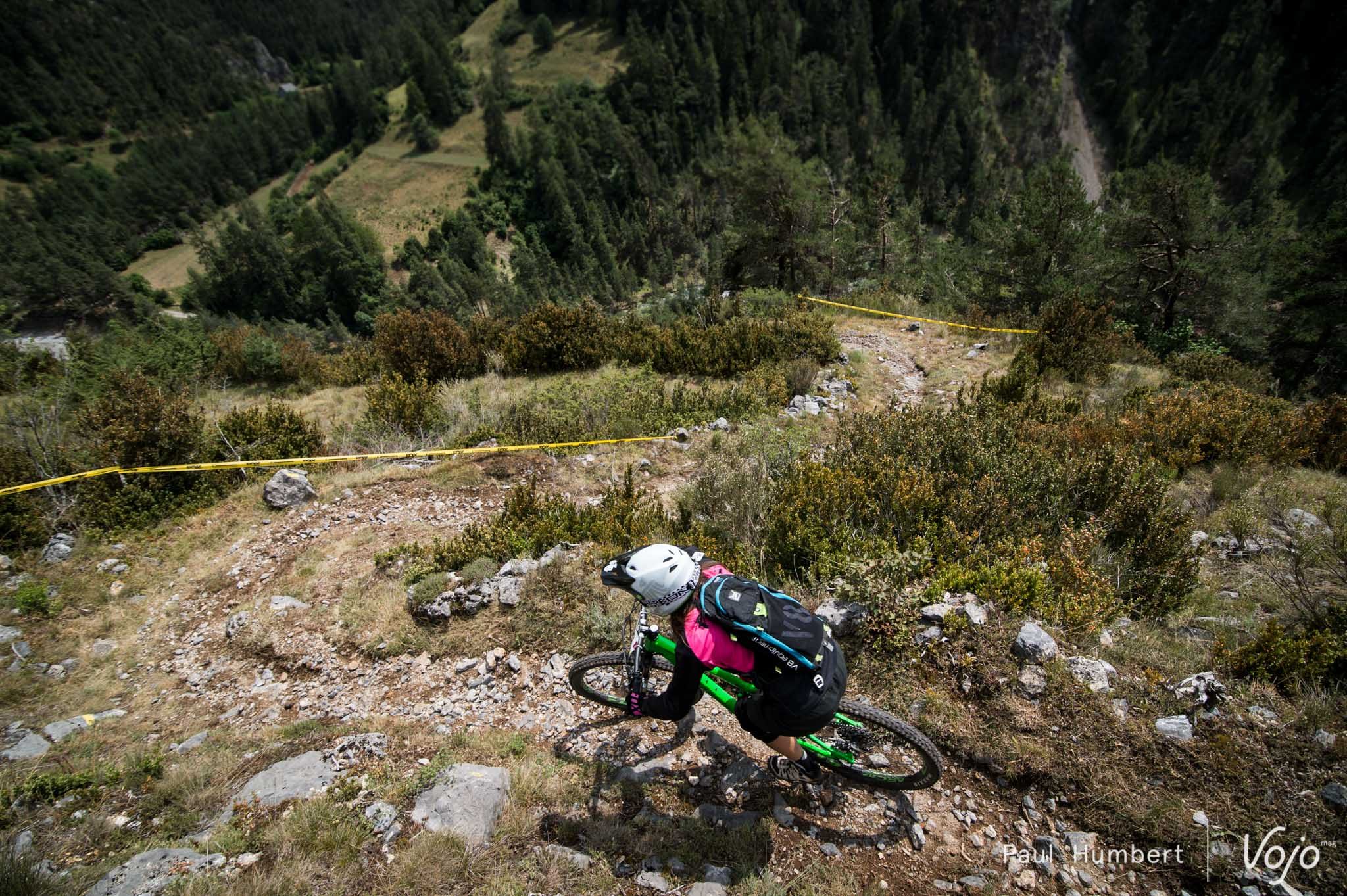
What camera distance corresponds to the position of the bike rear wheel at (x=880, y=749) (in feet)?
11.2

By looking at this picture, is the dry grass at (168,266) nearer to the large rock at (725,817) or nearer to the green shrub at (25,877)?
the green shrub at (25,877)

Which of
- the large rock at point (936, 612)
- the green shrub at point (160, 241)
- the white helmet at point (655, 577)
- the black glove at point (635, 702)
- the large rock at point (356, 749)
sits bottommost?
the green shrub at point (160, 241)

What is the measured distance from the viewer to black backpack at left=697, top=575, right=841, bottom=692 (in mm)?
3086

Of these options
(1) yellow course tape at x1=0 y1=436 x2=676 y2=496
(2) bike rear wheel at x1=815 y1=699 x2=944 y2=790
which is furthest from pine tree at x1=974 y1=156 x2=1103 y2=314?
(2) bike rear wheel at x1=815 y1=699 x2=944 y2=790

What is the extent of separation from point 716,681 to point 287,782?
3140 millimetres

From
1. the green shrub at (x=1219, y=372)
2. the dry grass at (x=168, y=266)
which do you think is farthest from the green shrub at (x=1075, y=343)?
the dry grass at (x=168, y=266)

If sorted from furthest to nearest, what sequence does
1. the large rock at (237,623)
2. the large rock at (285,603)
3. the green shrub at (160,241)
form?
the green shrub at (160,241) < the large rock at (285,603) < the large rock at (237,623)

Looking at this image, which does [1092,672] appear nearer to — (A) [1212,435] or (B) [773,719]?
(B) [773,719]

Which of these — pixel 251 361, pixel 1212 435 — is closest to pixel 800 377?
pixel 1212 435

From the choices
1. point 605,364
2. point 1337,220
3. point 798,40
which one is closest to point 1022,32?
point 798,40

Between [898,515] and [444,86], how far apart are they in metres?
141

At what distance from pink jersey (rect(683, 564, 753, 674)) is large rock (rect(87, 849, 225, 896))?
315cm

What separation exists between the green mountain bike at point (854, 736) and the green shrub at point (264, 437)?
6992 millimetres

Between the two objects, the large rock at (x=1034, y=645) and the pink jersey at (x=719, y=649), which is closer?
the pink jersey at (x=719, y=649)
